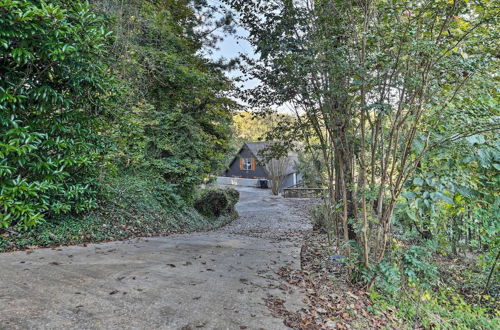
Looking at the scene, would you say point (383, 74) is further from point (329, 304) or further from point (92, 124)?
point (92, 124)

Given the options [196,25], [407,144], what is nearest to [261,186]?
[196,25]

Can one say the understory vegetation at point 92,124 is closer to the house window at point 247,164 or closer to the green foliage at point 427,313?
the green foliage at point 427,313

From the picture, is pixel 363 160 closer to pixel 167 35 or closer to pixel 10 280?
pixel 10 280

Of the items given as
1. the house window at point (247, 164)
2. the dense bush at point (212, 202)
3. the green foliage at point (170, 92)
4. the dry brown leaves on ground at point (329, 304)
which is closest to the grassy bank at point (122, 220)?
the green foliage at point (170, 92)

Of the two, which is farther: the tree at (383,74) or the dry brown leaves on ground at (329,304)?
the tree at (383,74)

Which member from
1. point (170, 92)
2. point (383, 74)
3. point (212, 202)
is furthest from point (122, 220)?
point (212, 202)

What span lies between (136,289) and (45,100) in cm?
280

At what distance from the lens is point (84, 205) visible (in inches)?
183

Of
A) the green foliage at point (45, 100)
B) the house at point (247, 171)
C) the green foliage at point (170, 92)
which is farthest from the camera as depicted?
the house at point (247, 171)

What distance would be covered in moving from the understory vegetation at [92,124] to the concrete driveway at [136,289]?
3.00 feet

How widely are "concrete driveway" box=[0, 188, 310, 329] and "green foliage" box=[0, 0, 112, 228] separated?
0.89 metres

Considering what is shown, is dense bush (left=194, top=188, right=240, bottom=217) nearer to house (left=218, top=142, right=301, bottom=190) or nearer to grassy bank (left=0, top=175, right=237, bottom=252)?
grassy bank (left=0, top=175, right=237, bottom=252)

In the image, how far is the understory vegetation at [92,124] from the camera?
123 inches

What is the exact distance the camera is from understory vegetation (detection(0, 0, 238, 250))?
313 cm
